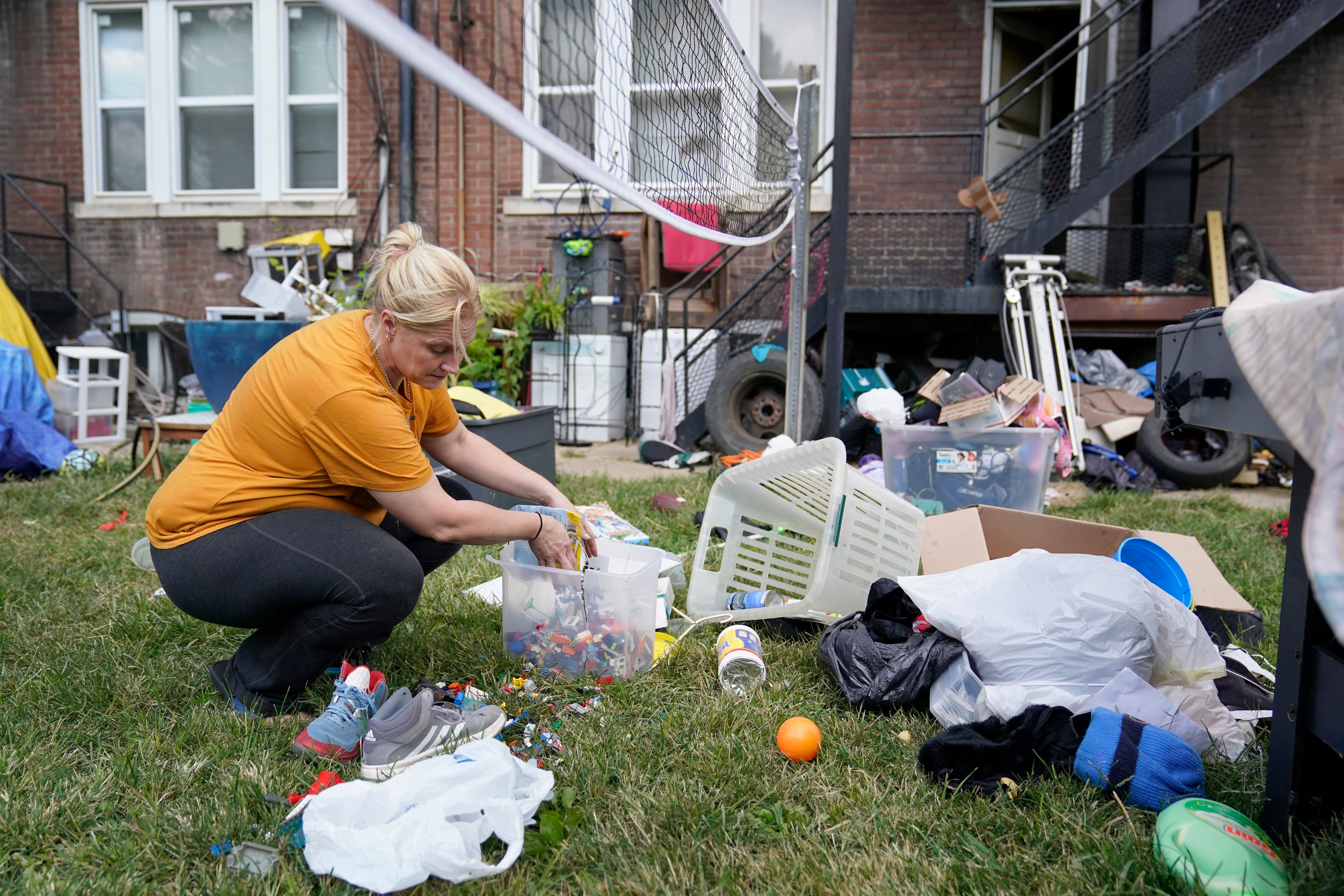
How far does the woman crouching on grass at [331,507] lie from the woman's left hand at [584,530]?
0.15 meters

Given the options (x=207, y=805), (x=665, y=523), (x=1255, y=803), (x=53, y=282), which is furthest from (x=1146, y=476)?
(x=53, y=282)

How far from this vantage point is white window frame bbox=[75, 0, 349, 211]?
859 cm

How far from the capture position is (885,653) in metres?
2.29

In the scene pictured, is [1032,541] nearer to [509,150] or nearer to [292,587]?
[292,587]

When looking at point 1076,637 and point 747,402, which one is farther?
point 747,402

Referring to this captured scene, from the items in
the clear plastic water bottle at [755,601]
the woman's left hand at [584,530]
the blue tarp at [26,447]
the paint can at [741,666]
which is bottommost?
the paint can at [741,666]

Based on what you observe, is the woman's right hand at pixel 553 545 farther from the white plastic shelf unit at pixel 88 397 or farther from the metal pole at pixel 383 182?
the metal pole at pixel 383 182

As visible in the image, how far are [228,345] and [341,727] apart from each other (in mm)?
3352

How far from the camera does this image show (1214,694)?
2.06 metres

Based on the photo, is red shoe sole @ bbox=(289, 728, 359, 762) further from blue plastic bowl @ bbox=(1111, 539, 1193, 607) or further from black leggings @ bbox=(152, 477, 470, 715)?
blue plastic bowl @ bbox=(1111, 539, 1193, 607)

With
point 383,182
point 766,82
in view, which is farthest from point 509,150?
point 766,82

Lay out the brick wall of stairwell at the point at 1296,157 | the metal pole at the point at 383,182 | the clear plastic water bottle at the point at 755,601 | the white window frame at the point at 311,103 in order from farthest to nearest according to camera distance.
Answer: the white window frame at the point at 311,103, the metal pole at the point at 383,182, the brick wall of stairwell at the point at 1296,157, the clear plastic water bottle at the point at 755,601

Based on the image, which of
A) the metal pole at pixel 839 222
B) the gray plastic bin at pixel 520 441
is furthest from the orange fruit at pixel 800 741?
the metal pole at pixel 839 222

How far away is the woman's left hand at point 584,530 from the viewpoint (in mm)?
2387
